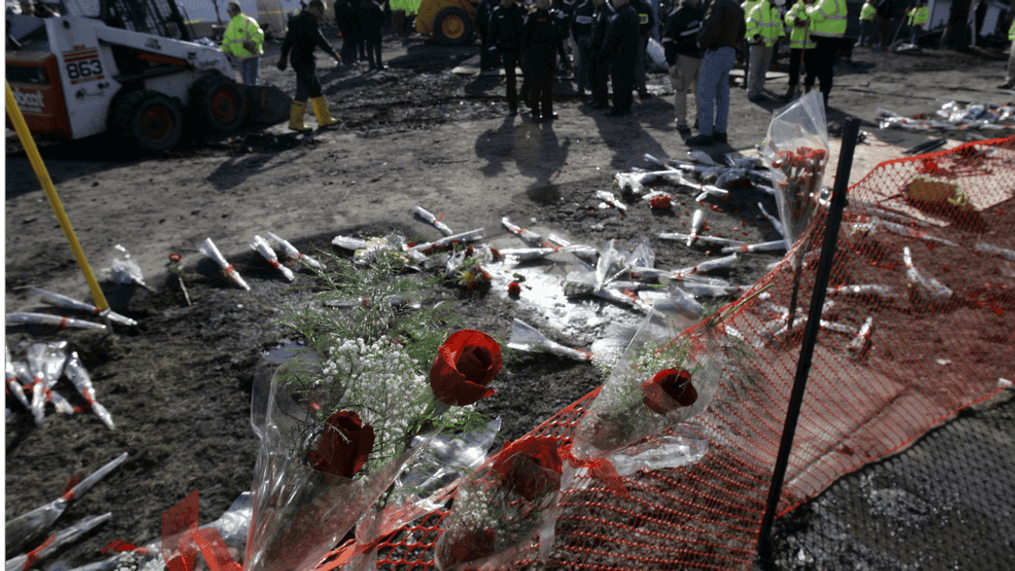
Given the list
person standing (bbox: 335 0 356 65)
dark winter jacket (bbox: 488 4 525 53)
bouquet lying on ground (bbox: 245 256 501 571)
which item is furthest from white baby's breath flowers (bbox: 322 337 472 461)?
person standing (bbox: 335 0 356 65)

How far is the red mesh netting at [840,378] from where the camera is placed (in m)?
2.49

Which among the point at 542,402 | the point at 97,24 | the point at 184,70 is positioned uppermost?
the point at 97,24

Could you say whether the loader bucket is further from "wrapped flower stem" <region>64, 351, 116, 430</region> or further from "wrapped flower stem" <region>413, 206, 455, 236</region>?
"wrapped flower stem" <region>64, 351, 116, 430</region>

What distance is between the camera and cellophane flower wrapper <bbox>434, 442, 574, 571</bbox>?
1452 mm

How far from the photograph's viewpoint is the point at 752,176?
6.71m

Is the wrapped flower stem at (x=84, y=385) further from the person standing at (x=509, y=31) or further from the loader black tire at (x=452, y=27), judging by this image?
the loader black tire at (x=452, y=27)

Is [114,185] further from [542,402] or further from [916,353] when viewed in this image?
[916,353]

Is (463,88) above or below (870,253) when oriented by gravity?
above

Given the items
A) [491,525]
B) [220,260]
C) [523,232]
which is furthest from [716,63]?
[491,525]

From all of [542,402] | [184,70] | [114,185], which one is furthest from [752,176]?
[184,70]

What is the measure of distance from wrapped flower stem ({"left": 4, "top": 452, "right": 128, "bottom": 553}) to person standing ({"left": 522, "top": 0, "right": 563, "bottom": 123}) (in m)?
8.28

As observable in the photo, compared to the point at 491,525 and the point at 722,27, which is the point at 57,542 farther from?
the point at 722,27

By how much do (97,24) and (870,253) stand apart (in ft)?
32.4

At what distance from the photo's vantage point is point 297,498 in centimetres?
125
